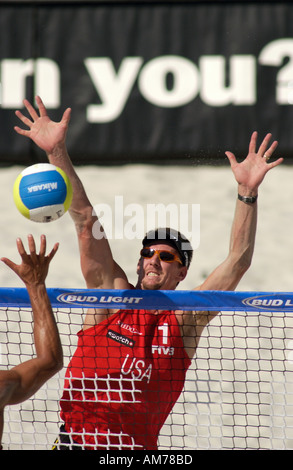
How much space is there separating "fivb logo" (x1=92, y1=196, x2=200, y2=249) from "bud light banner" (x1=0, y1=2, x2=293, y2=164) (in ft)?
2.36

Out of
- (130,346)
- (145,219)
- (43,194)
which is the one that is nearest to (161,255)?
(130,346)

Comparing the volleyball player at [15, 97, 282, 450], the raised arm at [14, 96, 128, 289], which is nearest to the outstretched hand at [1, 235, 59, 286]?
the volleyball player at [15, 97, 282, 450]

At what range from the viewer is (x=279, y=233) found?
912 centimetres

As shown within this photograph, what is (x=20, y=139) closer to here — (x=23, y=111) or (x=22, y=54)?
(x=23, y=111)

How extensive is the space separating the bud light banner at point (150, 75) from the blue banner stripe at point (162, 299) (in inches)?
189

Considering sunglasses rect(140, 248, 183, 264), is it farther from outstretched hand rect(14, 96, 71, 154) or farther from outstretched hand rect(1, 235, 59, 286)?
outstretched hand rect(1, 235, 59, 286)

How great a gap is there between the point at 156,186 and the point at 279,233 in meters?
1.60

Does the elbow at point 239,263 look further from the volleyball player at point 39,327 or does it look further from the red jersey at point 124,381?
the volleyball player at point 39,327

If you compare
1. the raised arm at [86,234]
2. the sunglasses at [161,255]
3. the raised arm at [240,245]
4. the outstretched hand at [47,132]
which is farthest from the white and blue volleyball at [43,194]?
the raised arm at [240,245]

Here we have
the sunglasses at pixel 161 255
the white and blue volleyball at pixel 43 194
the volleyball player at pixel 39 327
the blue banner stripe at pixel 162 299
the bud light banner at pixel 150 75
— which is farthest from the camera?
the bud light banner at pixel 150 75

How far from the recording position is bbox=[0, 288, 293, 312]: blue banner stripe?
489 centimetres

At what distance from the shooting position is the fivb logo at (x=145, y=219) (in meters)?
9.11
